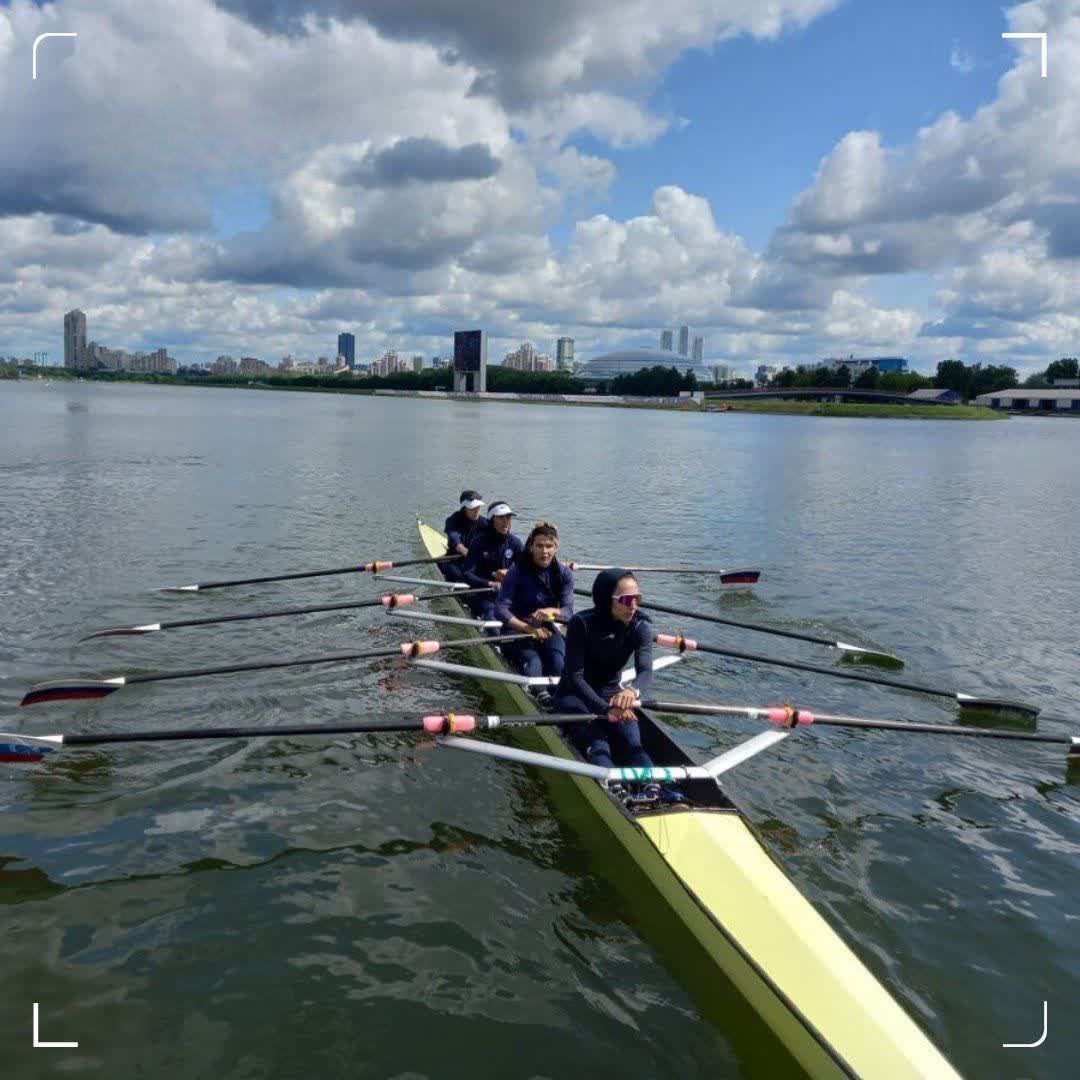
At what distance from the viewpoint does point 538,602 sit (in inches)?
416

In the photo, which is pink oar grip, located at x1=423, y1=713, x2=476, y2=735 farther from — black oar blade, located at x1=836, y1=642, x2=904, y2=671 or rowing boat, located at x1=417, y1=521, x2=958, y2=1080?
black oar blade, located at x1=836, y1=642, x2=904, y2=671

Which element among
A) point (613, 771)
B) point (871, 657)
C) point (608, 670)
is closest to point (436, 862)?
point (613, 771)

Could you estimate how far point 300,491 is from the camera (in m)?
30.9

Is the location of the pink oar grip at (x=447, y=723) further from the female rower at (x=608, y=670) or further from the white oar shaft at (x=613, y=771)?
the female rower at (x=608, y=670)

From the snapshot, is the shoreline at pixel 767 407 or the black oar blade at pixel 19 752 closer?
the black oar blade at pixel 19 752

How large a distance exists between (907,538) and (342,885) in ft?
74.2

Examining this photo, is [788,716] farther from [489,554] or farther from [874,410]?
[874,410]

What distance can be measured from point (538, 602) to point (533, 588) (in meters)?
0.20

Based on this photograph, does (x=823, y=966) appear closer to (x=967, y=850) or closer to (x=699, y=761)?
(x=967, y=850)

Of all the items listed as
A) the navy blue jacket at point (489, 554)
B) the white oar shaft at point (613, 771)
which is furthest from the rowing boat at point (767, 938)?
the navy blue jacket at point (489, 554)

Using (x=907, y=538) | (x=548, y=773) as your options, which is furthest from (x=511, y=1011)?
(x=907, y=538)

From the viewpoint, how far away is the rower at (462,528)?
14.8m

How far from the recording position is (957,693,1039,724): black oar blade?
974 centimetres

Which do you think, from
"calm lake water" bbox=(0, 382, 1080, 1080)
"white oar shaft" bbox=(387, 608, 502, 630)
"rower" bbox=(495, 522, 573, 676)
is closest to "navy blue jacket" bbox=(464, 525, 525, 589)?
"white oar shaft" bbox=(387, 608, 502, 630)
